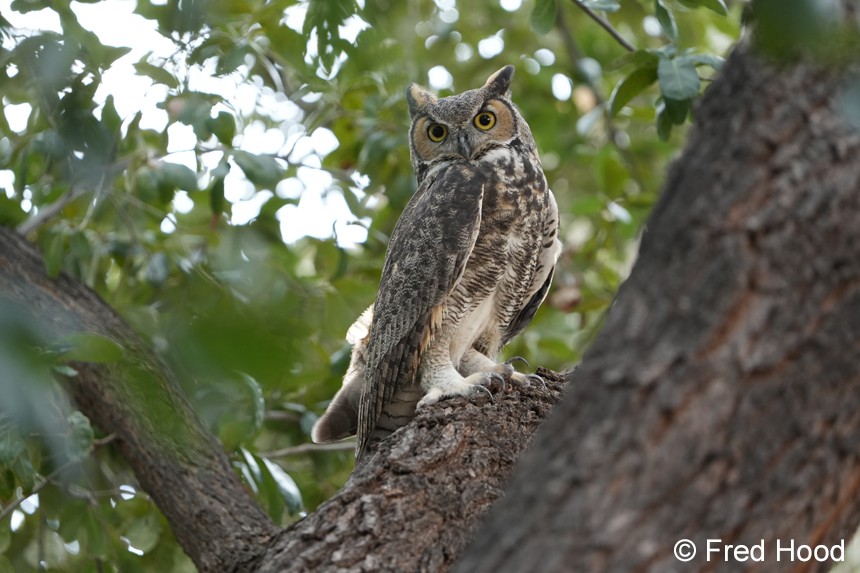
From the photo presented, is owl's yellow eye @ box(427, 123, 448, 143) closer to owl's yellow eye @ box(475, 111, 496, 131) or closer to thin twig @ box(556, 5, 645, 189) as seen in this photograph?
owl's yellow eye @ box(475, 111, 496, 131)

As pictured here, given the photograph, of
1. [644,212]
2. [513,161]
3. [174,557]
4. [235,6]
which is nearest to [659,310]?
[513,161]

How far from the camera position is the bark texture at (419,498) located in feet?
5.78

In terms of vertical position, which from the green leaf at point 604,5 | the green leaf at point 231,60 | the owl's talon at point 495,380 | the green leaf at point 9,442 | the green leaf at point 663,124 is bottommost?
the owl's talon at point 495,380

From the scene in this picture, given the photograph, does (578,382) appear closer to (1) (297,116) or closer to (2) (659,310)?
(2) (659,310)

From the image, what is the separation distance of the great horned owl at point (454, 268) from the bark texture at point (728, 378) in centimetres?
134

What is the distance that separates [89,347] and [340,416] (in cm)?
136

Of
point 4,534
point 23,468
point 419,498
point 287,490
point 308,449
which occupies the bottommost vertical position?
point 308,449

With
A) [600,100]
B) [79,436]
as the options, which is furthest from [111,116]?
[600,100]

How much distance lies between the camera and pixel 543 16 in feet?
8.89

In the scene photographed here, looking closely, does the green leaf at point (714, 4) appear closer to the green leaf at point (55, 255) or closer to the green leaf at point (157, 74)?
the green leaf at point (157, 74)

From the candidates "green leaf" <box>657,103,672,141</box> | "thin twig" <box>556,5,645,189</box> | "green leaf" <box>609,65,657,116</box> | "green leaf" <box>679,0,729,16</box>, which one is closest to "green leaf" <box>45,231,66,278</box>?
"green leaf" <box>609,65,657,116</box>

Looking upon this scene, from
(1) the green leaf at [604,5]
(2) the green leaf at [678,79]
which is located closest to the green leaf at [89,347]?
(2) the green leaf at [678,79]

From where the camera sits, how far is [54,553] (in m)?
2.94

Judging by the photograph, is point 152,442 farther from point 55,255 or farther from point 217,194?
point 217,194
